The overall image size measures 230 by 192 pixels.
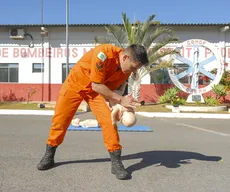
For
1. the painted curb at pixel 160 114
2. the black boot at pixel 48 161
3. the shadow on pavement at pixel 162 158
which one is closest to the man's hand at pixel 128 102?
the shadow on pavement at pixel 162 158

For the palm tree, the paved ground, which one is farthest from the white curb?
the paved ground

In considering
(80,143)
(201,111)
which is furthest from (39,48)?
(80,143)

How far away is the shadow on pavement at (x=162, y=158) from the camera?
4211 mm

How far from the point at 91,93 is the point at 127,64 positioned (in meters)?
0.65

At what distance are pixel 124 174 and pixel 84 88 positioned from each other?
113cm

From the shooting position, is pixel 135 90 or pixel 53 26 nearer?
pixel 135 90

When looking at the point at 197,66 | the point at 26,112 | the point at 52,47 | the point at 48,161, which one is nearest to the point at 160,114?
the point at 26,112

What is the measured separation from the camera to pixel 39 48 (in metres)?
19.8

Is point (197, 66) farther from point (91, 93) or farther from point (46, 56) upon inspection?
point (91, 93)

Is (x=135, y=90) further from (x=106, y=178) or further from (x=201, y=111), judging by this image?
(x=106, y=178)

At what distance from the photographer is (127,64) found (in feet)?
11.2

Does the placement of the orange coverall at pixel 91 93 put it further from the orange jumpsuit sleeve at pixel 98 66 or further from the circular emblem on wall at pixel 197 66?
the circular emblem on wall at pixel 197 66

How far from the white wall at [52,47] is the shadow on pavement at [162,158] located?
569 inches

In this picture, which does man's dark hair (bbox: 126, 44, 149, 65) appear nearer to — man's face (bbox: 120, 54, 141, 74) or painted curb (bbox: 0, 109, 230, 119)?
man's face (bbox: 120, 54, 141, 74)
